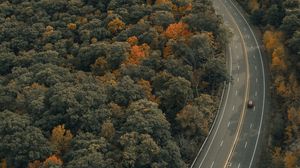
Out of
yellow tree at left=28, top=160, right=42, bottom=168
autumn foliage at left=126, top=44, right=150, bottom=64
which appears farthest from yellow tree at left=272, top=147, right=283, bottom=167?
yellow tree at left=28, top=160, right=42, bottom=168

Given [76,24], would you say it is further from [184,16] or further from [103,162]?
[103,162]

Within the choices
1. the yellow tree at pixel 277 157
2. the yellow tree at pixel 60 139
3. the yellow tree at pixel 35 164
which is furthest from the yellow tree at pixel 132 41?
the yellow tree at pixel 277 157

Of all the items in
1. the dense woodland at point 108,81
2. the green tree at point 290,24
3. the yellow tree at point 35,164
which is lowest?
the yellow tree at point 35,164

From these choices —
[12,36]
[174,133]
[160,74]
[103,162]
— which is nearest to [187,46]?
[160,74]

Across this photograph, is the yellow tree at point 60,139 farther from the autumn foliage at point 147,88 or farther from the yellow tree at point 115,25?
the yellow tree at point 115,25

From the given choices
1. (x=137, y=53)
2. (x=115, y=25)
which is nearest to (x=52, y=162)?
(x=137, y=53)

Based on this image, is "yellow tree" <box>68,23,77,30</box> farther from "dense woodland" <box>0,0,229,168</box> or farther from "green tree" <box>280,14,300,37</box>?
"green tree" <box>280,14,300,37</box>
